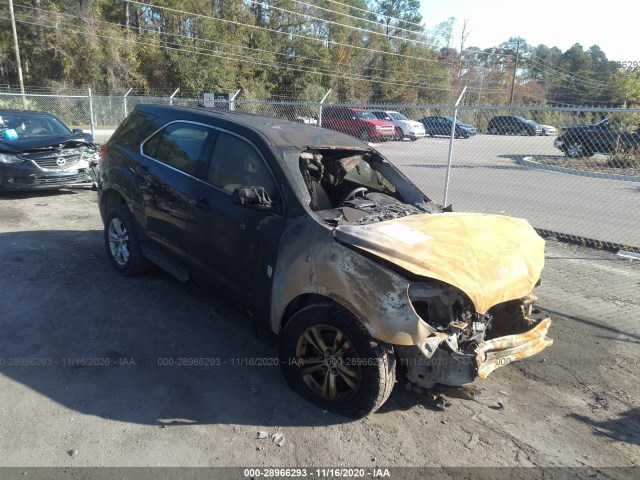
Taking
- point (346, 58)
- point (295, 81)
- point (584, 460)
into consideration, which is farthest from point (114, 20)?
point (584, 460)

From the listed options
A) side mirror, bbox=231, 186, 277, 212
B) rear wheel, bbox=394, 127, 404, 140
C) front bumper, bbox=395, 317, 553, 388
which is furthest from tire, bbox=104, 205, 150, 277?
rear wheel, bbox=394, 127, 404, 140

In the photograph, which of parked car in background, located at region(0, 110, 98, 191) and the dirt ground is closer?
the dirt ground

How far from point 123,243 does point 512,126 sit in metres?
20.7

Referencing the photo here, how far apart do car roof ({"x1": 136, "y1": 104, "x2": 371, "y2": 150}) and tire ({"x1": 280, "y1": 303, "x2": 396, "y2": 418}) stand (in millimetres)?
1444

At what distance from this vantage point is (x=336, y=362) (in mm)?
3082

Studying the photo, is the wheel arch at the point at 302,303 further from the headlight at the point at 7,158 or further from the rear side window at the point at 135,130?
the headlight at the point at 7,158

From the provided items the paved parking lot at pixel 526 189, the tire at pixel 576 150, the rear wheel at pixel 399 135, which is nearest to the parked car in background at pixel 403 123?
the rear wheel at pixel 399 135

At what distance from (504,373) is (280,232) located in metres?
2.14

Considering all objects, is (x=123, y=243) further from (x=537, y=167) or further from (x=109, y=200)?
(x=537, y=167)

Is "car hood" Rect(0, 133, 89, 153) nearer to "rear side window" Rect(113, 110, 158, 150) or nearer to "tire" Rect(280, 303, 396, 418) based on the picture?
"rear side window" Rect(113, 110, 158, 150)

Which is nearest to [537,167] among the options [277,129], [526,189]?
[526,189]

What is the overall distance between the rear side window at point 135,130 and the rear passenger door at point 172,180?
0.17 m

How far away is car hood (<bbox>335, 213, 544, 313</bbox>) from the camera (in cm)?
285

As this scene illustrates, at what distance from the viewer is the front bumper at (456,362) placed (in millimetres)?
2848
